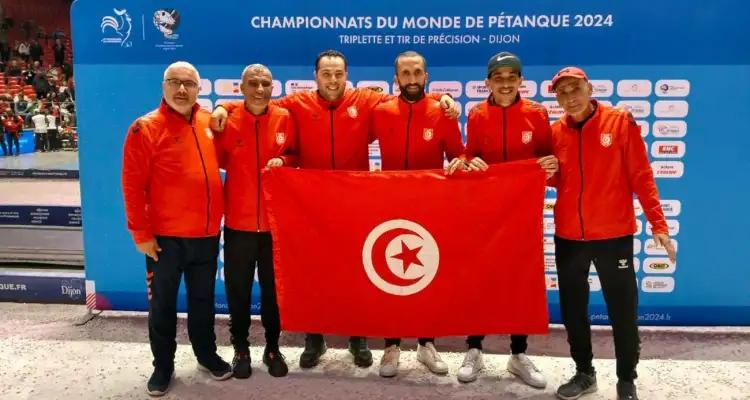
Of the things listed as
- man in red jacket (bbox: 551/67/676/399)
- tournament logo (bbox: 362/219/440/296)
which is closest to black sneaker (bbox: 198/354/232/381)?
tournament logo (bbox: 362/219/440/296)

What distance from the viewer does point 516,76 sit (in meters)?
2.83

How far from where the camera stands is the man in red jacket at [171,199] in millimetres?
2803

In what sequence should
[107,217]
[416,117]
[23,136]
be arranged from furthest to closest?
[23,136] < [107,217] < [416,117]

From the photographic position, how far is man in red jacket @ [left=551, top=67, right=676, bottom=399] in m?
2.71

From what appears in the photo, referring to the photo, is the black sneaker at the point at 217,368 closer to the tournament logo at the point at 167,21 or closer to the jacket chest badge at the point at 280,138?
the jacket chest badge at the point at 280,138

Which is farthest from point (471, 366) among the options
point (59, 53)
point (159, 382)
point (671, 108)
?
point (59, 53)

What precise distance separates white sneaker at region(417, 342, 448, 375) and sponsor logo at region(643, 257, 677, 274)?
1.49 metres

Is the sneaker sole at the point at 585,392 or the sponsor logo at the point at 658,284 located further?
the sponsor logo at the point at 658,284

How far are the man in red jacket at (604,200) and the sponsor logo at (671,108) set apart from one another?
1010 mm

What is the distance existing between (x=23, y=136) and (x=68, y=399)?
13028 millimetres

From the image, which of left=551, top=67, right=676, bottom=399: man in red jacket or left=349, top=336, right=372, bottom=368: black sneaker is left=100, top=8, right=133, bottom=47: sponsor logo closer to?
left=349, top=336, right=372, bottom=368: black sneaker

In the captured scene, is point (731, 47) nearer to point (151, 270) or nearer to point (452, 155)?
point (452, 155)

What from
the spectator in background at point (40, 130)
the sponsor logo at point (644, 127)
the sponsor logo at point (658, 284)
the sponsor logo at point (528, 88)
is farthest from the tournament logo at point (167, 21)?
the spectator in background at point (40, 130)

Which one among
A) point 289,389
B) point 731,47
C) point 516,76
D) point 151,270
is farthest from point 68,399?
point 731,47
